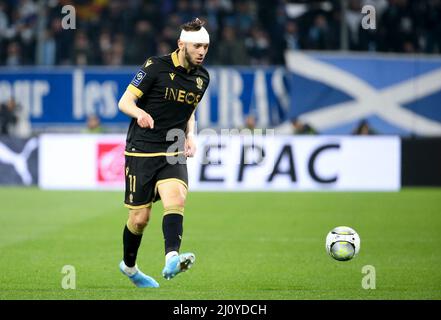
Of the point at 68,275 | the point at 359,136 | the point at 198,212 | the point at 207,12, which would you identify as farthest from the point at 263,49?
the point at 68,275

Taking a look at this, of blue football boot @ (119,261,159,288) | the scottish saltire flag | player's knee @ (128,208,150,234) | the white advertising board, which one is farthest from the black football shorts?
the scottish saltire flag

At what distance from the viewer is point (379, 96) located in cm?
2284

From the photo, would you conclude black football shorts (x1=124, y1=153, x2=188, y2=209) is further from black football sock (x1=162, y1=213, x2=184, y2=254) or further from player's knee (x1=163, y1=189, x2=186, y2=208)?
black football sock (x1=162, y1=213, x2=184, y2=254)

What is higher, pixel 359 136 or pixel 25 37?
pixel 25 37

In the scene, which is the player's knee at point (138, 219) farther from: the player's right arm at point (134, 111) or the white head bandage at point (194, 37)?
the white head bandage at point (194, 37)

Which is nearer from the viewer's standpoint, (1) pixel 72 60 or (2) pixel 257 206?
(2) pixel 257 206

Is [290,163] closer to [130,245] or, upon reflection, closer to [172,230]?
[130,245]

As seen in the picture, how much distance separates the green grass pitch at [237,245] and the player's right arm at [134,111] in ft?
4.66

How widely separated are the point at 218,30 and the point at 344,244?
46.8 ft

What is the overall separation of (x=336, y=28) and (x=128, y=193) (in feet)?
47.1

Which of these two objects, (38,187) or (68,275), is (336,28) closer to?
(38,187)

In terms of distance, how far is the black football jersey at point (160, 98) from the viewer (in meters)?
9.25

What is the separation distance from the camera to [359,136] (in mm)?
20922

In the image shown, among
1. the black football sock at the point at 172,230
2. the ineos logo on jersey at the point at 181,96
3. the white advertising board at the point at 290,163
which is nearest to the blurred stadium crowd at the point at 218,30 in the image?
the white advertising board at the point at 290,163
